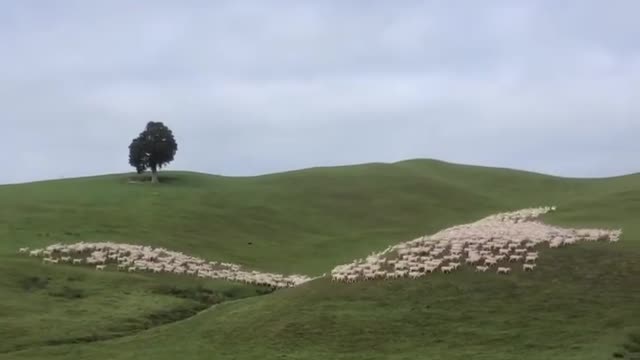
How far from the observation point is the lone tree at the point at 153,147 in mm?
87000

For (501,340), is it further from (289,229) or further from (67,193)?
(67,193)

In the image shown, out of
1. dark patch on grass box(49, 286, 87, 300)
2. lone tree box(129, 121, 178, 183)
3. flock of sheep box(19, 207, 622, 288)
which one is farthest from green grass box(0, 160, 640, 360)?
lone tree box(129, 121, 178, 183)

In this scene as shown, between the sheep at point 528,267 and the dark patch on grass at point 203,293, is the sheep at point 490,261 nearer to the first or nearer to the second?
the sheep at point 528,267

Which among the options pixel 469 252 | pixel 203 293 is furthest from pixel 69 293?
pixel 469 252

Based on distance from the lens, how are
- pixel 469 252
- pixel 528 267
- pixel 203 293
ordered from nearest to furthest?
pixel 528 267 < pixel 469 252 < pixel 203 293

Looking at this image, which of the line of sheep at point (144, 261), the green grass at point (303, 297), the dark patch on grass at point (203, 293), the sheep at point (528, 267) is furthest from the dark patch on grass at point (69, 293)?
the sheep at point (528, 267)

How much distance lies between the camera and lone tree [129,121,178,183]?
87.0 metres

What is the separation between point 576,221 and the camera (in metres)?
50.8

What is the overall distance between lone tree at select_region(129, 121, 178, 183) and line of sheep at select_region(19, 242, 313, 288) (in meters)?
34.7

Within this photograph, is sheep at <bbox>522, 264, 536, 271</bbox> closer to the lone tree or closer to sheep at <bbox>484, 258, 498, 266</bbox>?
sheep at <bbox>484, 258, 498, 266</bbox>

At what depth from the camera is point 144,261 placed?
49.4m

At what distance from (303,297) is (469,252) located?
7140mm

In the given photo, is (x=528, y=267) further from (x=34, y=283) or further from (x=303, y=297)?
(x=34, y=283)

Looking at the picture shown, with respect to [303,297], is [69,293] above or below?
below
